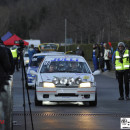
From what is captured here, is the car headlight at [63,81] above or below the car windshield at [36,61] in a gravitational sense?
above

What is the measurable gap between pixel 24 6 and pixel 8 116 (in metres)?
130

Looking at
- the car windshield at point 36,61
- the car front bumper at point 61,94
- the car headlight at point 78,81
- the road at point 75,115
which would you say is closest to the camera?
the road at point 75,115

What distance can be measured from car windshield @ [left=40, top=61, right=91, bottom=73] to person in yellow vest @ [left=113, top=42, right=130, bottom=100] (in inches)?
51.0

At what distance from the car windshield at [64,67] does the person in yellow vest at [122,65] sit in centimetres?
130

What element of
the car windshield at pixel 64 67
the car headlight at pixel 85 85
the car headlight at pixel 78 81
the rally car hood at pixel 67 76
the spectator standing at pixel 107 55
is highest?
the car windshield at pixel 64 67

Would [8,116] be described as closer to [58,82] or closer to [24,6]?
[58,82]

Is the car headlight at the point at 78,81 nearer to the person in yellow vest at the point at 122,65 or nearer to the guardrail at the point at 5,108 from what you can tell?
the person in yellow vest at the point at 122,65

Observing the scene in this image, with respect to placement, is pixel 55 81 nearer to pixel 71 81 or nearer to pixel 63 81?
pixel 63 81

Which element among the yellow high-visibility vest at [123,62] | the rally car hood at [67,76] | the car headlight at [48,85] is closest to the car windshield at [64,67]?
the rally car hood at [67,76]

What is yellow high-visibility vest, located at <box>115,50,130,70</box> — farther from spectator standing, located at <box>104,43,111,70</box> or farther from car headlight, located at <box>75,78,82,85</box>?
spectator standing, located at <box>104,43,111,70</box>

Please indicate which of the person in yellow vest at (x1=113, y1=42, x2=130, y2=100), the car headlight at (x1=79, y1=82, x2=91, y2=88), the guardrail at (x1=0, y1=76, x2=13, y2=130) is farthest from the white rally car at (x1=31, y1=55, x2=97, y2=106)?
the guardrail at (x1=0, y1=76, x2=13, y2=130)

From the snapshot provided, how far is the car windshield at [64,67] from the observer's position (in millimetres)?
15461

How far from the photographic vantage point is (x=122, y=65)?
16.5 m

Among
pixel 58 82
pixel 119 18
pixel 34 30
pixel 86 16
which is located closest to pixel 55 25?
pixel 86 16
